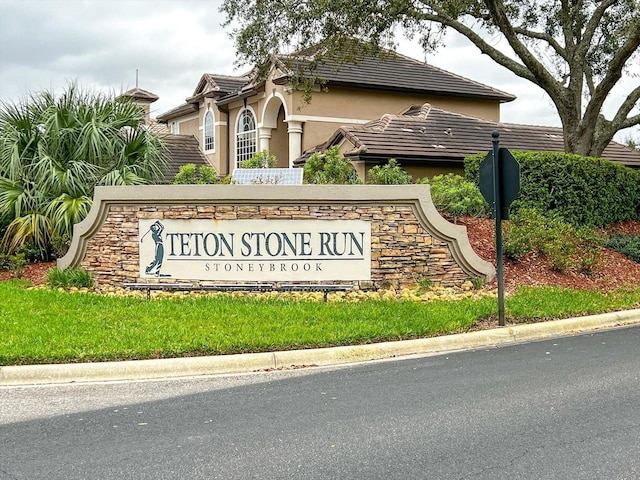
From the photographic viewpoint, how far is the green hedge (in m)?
16.2

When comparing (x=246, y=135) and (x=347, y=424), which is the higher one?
(x=246, y=135)

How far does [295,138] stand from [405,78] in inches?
200

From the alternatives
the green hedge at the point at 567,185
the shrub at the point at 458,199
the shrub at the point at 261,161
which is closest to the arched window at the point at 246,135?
the shrub at the point at 261,161

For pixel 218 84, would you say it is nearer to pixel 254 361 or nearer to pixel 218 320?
pixel 218 320

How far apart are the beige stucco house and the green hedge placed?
317 inches

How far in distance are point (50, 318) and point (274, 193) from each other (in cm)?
412

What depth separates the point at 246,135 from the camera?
29250 mm

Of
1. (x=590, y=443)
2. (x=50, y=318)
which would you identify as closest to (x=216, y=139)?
(x=50, y=318)

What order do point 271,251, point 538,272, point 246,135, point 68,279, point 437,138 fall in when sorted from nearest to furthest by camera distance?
1. point 271,251
2. point 68,279
3. point 538,272
4. point 437,138
5. point 246,135

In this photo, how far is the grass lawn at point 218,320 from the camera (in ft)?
26.3

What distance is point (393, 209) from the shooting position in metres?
12.0

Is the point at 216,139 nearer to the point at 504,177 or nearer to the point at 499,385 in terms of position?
the point at 504,177

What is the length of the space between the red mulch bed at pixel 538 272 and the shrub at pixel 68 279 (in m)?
0.57

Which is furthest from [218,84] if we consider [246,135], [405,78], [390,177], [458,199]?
[458,199]
